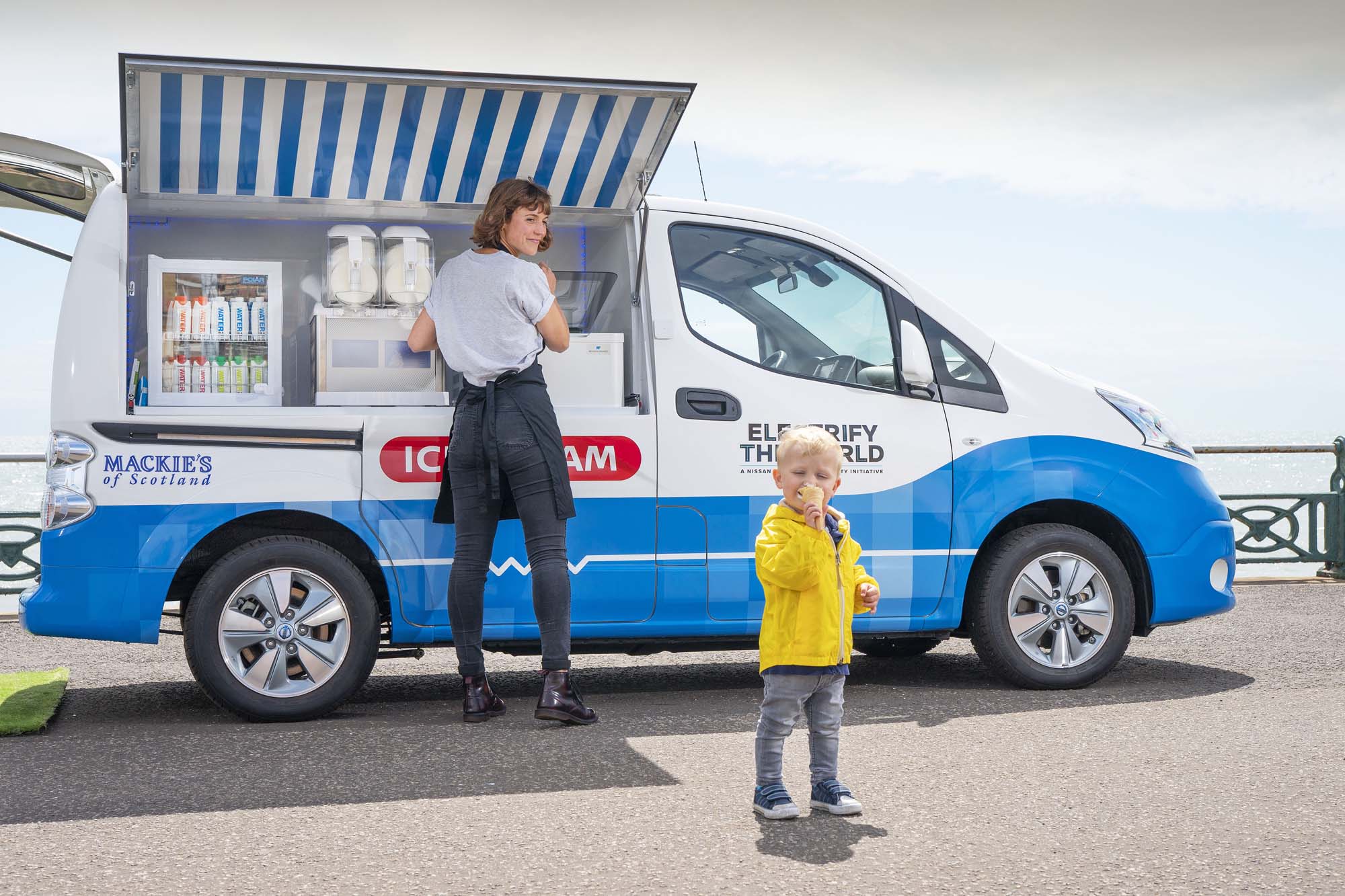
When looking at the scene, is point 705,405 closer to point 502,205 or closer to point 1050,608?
point 502,205

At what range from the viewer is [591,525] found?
536 cm

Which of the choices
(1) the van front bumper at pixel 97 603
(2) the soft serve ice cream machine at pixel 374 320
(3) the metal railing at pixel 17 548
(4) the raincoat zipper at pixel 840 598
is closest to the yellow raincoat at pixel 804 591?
(4) the raincoat zipper at pixel 840 598

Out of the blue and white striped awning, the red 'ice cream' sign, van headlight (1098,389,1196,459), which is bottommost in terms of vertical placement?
the red 'ice cream' sign

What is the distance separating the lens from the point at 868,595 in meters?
3.72

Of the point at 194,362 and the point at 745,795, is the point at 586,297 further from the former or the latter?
the point at 745,795

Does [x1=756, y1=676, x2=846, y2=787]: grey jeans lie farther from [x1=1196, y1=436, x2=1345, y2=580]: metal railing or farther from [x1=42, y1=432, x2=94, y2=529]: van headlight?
[x1=1196, y1=436, x2=1345, y2=580]: metal railing

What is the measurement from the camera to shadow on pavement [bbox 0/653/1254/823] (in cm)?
401

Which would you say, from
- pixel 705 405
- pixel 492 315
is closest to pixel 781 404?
pixel 705 405

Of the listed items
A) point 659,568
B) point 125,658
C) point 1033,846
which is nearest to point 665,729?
point 659,568

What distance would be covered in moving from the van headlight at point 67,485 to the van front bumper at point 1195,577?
14.1 ft

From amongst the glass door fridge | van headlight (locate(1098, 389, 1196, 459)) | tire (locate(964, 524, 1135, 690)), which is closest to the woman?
the glass door fridge

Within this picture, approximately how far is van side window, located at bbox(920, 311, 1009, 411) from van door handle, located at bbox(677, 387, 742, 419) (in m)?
0.92

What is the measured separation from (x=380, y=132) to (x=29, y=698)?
9.11 feet

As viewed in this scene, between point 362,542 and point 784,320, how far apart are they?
1991 mm
